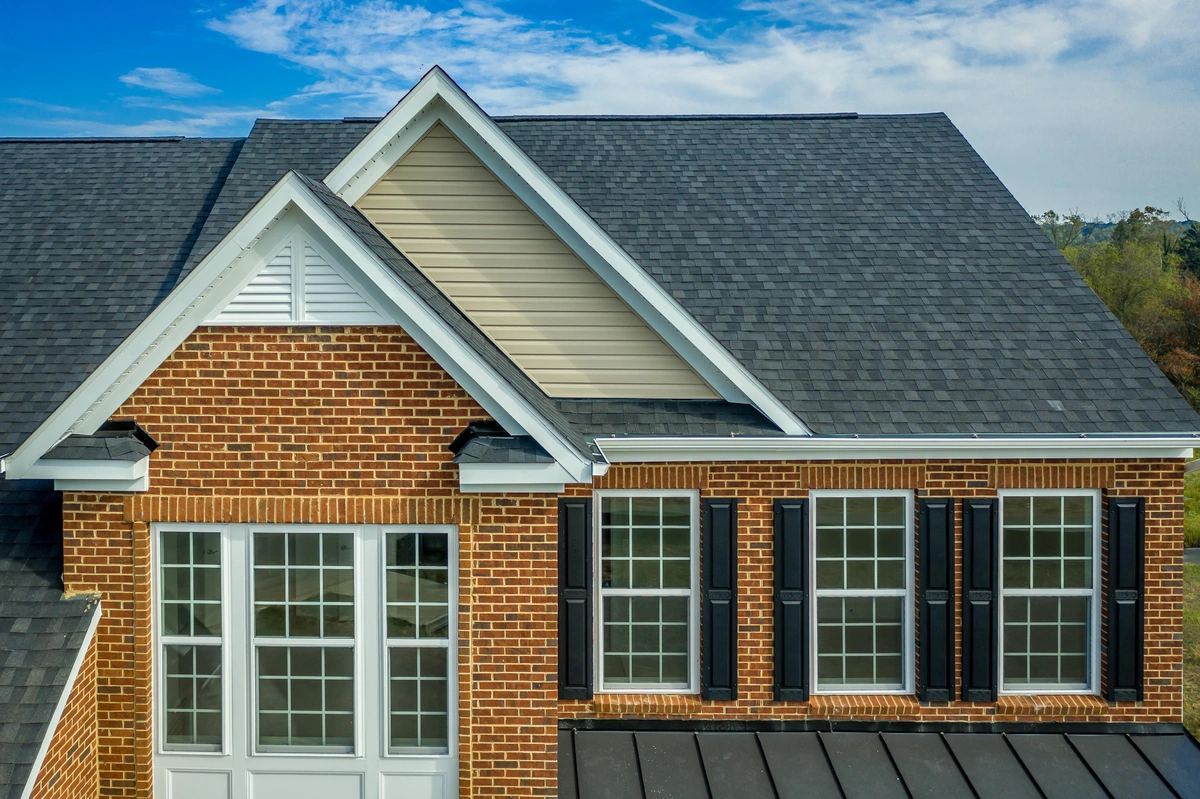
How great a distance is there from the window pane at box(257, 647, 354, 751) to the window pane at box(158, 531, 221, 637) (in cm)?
55

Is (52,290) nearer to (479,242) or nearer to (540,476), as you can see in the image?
(479,242)

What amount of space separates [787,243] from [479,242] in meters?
4.02

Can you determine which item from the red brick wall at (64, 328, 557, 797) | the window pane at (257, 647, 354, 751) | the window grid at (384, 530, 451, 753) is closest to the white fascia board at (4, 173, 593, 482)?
the red brick wall at (64, 328, 557, 797)

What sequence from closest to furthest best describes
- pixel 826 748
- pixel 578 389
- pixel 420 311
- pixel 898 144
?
pixel 420 311 < pixel 826 748 < pixel 578 389 < pixel 898 144

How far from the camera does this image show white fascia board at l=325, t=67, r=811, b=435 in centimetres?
870

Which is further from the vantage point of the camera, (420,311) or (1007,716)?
(1007,716)

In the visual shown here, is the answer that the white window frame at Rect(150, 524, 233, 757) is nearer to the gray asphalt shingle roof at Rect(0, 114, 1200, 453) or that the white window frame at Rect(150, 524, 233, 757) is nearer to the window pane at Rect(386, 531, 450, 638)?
the window pane at Rect(386, 531, 450, 638)

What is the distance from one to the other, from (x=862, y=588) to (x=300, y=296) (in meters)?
6.10

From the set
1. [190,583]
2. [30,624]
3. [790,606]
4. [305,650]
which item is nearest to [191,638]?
[190,583]

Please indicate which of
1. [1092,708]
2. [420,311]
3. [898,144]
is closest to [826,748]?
[1092,708]

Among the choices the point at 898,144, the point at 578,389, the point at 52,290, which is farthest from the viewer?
the point at 898,144

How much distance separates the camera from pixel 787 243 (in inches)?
438

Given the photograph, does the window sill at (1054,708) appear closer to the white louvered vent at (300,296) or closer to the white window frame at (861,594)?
the white window frame at (861,594)

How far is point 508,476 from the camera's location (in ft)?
22.9
